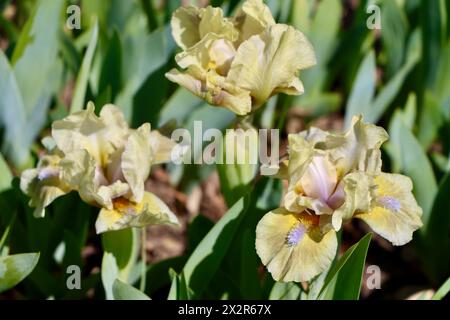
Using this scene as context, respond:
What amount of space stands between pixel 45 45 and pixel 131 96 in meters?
0.28

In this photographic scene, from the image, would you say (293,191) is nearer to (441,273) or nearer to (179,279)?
(179,279)

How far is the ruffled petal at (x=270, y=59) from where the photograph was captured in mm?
1671

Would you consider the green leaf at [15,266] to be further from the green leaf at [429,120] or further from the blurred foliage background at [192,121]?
the green leaf at [429,120]

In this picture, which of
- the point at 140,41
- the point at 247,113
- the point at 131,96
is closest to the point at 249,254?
the point at 247,113

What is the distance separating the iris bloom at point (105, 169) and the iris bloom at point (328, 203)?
0.79ft

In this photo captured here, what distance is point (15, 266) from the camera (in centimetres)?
167

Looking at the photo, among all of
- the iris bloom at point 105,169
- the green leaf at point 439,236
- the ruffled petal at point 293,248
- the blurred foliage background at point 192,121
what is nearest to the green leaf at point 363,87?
the blurred foliage background at point 192,121

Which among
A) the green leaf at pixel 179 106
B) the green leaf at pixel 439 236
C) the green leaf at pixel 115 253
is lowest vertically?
the green leaf at pixel 439 236

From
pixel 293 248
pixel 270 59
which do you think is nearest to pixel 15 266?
pixel 293 248

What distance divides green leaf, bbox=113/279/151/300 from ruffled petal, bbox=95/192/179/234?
0.41 ft

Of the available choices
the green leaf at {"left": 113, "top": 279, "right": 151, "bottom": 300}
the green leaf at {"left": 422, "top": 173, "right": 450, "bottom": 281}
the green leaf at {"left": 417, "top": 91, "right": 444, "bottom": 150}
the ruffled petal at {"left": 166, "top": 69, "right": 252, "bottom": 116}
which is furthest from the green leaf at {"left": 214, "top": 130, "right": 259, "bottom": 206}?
the green leaf at {"left": 417, "top": 91, "right": 444, "bottom": 150}

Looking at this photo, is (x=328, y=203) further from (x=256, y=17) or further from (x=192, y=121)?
(x=192, y=121)

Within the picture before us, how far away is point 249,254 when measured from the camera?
1.84 m

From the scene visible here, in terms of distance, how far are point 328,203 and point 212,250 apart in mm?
307
